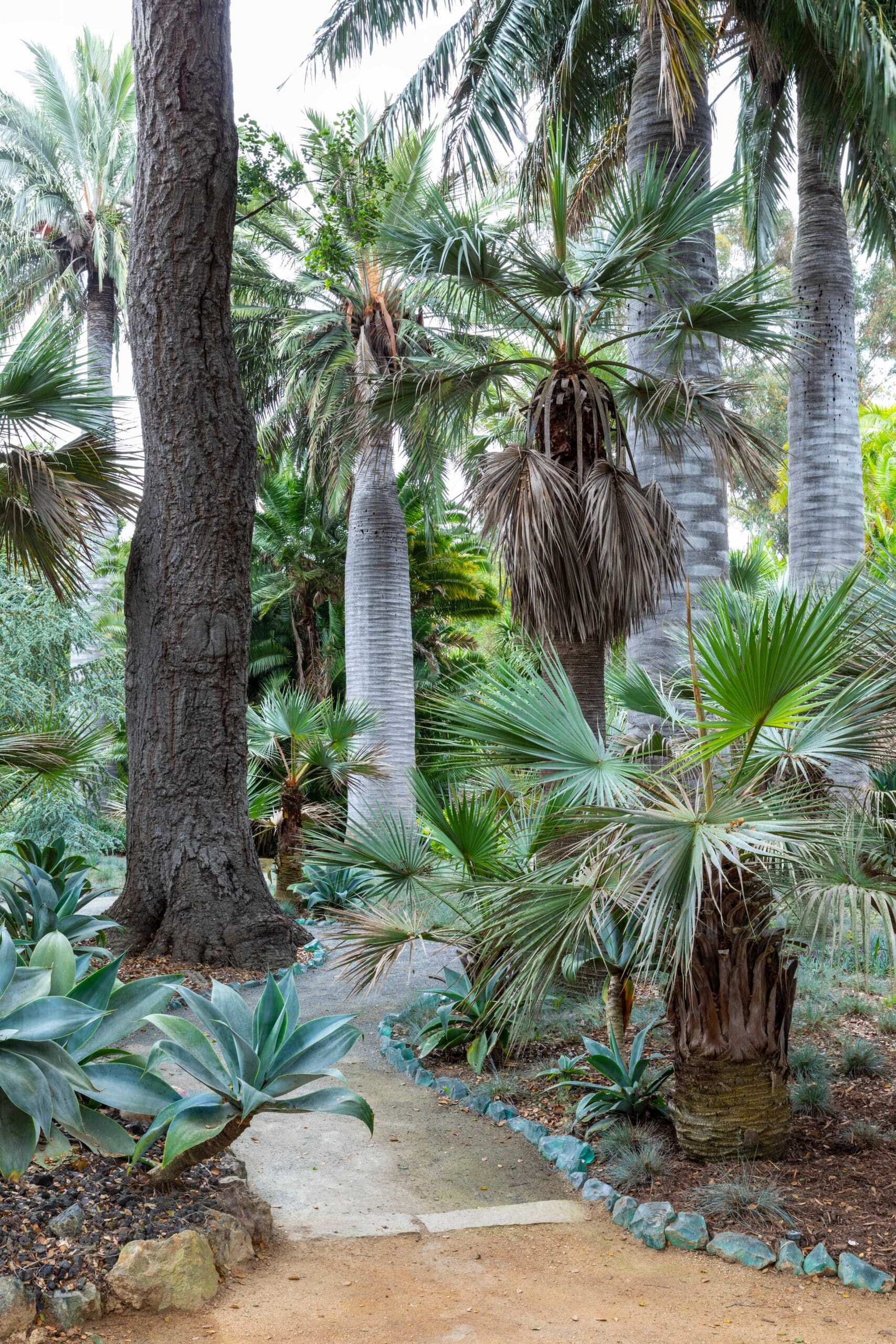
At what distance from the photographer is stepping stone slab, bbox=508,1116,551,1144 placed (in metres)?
4.29

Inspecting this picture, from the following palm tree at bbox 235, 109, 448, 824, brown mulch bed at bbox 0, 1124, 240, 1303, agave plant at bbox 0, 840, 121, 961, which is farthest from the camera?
palm tree at bbox 235, 109, 448, 824

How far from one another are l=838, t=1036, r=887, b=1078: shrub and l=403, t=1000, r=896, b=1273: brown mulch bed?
4 cm

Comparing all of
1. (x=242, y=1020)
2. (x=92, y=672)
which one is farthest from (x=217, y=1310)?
(x=92, y=672)

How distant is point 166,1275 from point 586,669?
13.4 feet

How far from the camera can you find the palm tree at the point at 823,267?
30.2ft

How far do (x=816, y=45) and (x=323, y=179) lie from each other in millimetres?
4605

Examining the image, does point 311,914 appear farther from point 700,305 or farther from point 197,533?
point 700,305

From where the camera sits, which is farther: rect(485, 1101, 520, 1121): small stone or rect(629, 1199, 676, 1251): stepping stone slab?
rect(485, 1101, 520, 1121): small stone

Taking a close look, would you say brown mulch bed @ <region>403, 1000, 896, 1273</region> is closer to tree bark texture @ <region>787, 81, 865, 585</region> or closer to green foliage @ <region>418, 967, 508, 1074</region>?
green foliage @ <region>418, 967, 508, 1074</region>

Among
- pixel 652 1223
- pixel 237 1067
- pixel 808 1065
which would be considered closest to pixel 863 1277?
pixel 652 1223

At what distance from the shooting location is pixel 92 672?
13.9m

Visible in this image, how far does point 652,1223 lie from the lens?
345cm

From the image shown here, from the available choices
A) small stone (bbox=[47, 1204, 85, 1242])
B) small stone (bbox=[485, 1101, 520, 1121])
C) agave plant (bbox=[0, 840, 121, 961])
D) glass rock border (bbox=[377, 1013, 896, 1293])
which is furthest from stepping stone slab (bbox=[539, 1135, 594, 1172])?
agave plant (bbox=[0, 840, 121, 961])

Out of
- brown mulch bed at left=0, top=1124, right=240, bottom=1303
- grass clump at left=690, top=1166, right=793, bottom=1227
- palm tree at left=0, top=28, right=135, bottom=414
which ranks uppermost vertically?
palm tree at left=0, top=28, right=135, bottom=414
